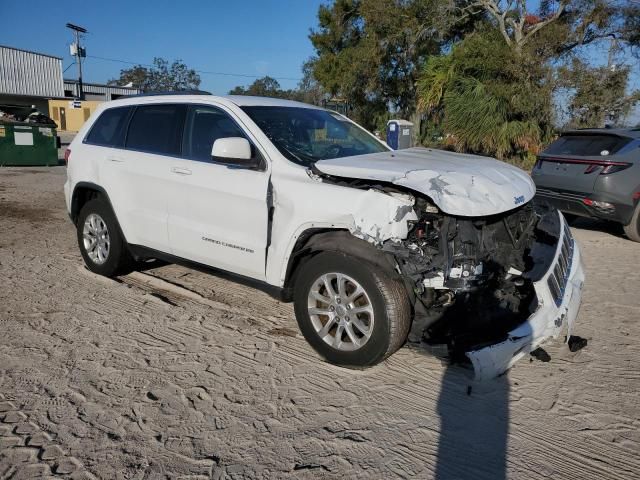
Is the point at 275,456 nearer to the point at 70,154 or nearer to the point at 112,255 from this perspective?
the point at 112,255

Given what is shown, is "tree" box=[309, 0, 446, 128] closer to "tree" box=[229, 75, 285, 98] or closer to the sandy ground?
the sandy ground

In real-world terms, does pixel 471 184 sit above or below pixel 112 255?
above

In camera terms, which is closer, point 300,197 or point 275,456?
point 275,456

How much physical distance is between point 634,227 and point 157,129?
648cm

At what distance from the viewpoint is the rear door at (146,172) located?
4.50 meters

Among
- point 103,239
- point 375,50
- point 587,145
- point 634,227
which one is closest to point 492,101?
point 375,50

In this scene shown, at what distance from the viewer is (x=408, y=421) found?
2949 mm

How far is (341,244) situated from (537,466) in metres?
1.67

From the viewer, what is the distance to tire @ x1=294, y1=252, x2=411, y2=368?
126 inches

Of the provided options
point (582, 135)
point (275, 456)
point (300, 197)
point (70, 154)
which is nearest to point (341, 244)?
point (300, 197)

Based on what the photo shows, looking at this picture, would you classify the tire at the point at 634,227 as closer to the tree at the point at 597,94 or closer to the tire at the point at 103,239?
the tire at the point at 103,239

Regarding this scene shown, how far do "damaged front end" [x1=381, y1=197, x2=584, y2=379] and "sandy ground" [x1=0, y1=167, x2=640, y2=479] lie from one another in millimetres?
315

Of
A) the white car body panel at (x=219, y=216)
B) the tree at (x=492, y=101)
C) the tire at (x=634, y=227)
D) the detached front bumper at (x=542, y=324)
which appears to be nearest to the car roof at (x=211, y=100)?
the white car body panel at (x=219, y=216)

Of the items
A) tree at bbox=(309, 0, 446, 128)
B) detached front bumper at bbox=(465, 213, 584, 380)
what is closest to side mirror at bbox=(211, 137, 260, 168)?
detached front bumper at bbox=(465, 213, 584, 380)
